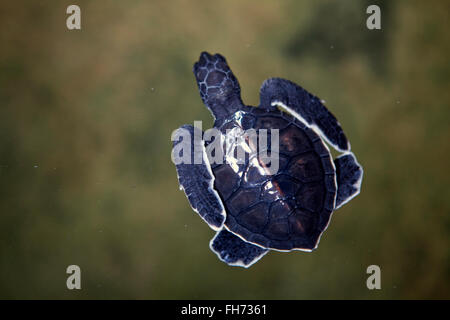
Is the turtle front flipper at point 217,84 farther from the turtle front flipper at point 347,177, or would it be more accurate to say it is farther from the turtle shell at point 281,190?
the turtle front flipper at point 347,177

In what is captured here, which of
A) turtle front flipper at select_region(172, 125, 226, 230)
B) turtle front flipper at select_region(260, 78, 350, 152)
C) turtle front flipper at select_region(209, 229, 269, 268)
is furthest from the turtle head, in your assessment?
turtle front flipper at select_region(209, 229, 269, 268)

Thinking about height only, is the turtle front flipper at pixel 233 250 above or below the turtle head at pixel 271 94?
below

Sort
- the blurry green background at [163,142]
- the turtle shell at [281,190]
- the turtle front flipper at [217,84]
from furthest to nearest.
→ the blurry green background at [163,142] → the turtle front flipper at [217,84] → the turtle shell at [281,190]

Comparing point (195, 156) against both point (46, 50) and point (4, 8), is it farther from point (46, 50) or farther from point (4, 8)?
point (4, 8)

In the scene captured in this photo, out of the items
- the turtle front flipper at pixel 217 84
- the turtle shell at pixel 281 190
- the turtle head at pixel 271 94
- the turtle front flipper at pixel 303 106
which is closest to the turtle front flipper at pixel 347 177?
the turtle front flipper at pixel 303 106

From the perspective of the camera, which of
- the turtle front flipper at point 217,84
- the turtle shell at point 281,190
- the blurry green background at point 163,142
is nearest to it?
the turtle shell at point 281,190

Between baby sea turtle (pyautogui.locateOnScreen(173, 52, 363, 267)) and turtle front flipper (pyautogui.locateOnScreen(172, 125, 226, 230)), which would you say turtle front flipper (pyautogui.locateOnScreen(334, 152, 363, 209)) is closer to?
baby sea turtle (pyautogui.locateOnScreen(173, 52, 363, 267))

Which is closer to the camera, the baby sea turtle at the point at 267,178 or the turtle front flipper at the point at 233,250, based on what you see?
the baby sea turtle at the point at 267,178

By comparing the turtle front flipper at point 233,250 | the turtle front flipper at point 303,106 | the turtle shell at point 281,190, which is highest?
the turtle front flipper at point 303,106
